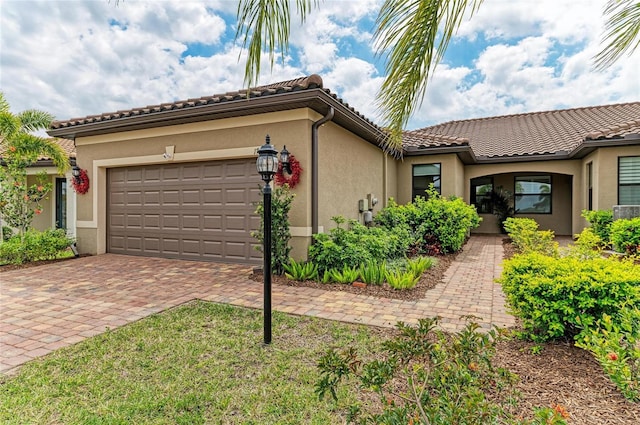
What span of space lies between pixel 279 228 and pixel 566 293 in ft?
15.3

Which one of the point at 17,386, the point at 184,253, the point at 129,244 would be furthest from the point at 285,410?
the point at 129,244

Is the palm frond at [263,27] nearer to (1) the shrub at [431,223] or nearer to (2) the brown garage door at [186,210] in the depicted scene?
(2) the brown garage door at [186,210]

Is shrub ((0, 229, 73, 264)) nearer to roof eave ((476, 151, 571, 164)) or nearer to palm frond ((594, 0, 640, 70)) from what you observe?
palm frond ((594, 0, 640, 70))

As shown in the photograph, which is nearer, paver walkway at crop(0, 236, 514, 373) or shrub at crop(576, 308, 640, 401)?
shrub at crop(576, 308, 640, 401)

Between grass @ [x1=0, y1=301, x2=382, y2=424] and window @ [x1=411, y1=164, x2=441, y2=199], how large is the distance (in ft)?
31.0

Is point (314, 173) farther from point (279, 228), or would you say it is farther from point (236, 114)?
point (236, 114)

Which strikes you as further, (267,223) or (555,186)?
(555,186)

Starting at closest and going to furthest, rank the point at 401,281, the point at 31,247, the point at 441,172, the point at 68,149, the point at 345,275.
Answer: the point at 401,281, the point at 345,275, the point at 31,247, the point at 441,172, the point at 68,149

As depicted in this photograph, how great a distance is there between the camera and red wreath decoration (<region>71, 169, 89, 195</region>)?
9.68m

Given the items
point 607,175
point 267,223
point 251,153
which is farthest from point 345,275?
point 607,175

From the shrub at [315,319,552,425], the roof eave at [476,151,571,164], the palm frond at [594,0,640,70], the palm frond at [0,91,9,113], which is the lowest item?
the shrub at [315,319,552,425]

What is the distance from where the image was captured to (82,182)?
967 cm

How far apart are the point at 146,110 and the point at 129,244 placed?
3712 millimetres

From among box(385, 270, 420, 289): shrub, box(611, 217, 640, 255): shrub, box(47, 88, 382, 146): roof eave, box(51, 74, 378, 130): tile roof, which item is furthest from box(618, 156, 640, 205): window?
box(385, 270, 420, 289): shrub
